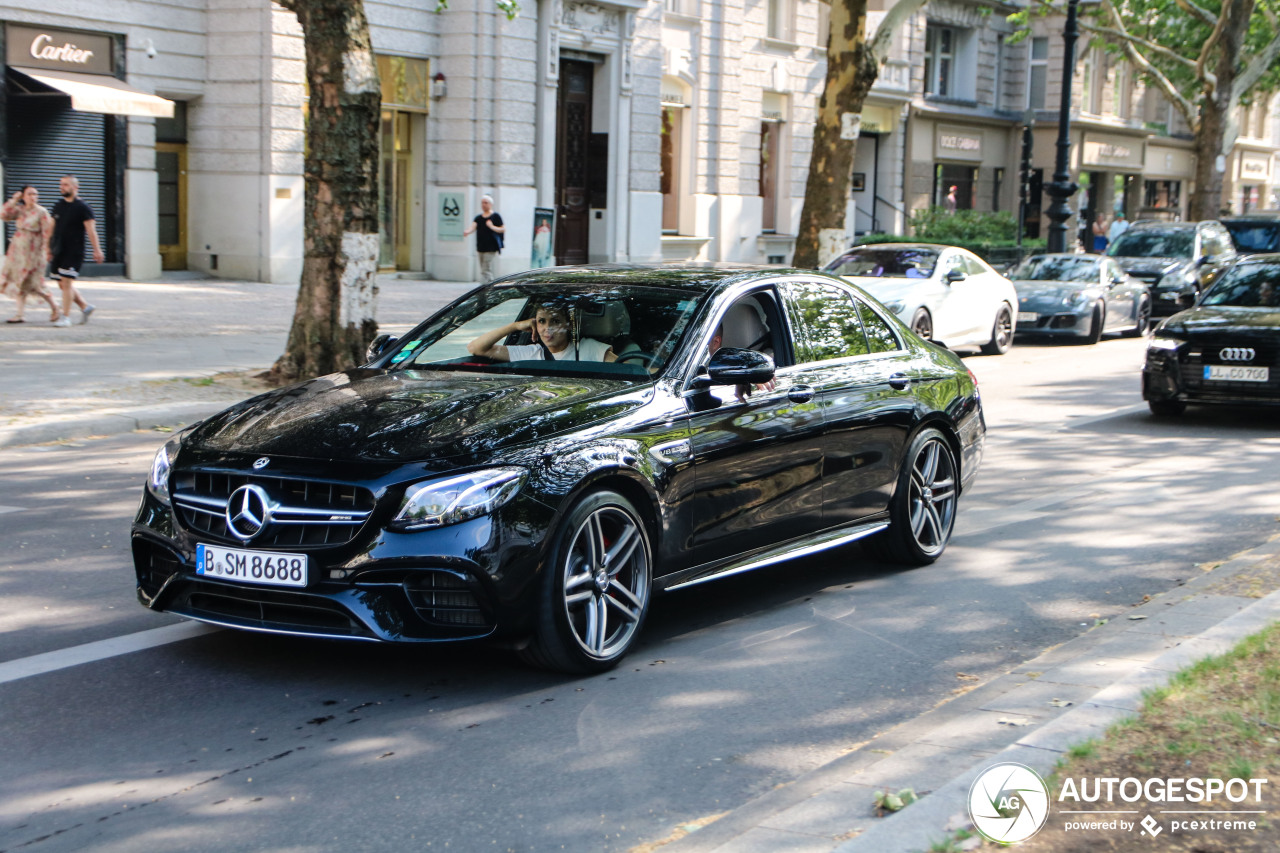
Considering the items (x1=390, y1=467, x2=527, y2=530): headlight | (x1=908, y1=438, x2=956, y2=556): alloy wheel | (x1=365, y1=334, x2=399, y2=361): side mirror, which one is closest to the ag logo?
(x1=390, y1=467, x2=527, y2=530): headlight

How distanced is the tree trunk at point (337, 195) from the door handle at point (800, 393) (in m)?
7.66

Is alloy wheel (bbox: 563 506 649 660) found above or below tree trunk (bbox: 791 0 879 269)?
below

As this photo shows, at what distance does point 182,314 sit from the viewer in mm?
20281

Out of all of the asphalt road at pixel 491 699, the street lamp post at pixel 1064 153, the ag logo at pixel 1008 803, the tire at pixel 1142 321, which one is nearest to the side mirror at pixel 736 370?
the asphalt road at pixel 491 699

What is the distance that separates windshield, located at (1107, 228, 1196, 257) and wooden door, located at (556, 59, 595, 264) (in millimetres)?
10978

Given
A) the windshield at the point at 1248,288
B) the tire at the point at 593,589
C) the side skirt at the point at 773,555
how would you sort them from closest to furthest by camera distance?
the tire at the point at 593,589, the side skirt at the point at 773,555, the windshield at the point at 1248,288

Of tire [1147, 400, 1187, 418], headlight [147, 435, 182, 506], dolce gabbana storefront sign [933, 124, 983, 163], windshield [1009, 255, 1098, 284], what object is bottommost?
tire [1147, 400, 1187, 418]

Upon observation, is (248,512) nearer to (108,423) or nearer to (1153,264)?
(108,423)

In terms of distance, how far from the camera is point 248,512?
5164mm

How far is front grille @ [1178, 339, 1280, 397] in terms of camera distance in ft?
41.9

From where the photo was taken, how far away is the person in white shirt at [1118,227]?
30244 mm

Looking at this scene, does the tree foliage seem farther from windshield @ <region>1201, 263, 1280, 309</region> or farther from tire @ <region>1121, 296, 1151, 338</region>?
windshield @ <region>1201, 263, 1280, 309</region>

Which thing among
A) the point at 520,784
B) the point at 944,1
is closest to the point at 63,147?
the point at 520,784

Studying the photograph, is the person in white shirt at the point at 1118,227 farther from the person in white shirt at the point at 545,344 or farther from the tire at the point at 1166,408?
the person in white shirt at the point at 545,344
